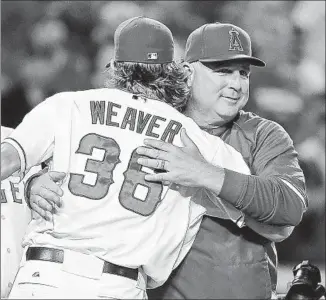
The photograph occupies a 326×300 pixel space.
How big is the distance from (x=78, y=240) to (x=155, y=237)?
172mm

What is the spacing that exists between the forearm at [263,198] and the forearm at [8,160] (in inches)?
18.5

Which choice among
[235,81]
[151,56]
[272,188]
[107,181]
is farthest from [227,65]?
[107,181]

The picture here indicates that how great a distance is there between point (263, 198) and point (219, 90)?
44 cm

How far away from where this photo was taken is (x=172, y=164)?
4.96ft

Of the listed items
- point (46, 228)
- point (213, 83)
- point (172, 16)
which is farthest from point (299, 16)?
point (46, 228)

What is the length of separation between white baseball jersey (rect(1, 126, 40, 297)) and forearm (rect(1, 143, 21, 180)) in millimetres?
404

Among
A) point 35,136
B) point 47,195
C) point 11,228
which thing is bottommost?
point 11,228

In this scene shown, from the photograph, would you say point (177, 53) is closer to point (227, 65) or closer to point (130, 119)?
point (227, 65)

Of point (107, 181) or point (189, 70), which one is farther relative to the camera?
point (189, 70)

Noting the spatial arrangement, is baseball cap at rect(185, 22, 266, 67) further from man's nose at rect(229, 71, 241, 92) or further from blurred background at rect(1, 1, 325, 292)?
blurred background at rect(1, 1, 325, 292)

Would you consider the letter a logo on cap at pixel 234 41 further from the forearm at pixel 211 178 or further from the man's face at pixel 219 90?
the forearm at pixel 211 178

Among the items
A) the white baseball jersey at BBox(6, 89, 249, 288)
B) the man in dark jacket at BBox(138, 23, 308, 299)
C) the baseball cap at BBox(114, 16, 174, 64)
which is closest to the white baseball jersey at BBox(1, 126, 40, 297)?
the white baseball jersey at BBox(6, 89, 249, 288)

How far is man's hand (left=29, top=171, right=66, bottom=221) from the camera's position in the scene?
4.91ft

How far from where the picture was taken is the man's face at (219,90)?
1.89 meters
